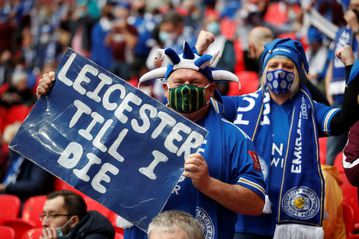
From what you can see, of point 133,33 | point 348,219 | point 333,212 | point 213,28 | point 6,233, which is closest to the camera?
point 333,212

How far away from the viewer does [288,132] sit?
472cm

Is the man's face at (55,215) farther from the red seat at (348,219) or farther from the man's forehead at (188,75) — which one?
the red seat at (348,219)

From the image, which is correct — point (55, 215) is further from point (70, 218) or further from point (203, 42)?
point (203, 42)

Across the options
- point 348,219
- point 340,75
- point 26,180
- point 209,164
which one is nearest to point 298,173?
point 348,219

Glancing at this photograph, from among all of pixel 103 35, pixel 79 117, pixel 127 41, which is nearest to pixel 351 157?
pixel 79 117

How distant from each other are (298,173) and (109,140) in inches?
49.9

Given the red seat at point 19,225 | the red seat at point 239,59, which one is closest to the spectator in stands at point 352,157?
the red seat at point 19,225

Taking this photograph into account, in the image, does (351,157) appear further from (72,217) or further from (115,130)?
(72,217)

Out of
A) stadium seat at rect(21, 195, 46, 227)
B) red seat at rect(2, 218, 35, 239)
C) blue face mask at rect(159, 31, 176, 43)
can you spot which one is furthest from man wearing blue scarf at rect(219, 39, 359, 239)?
blue face mask at rect(159, 31, 176, 43)

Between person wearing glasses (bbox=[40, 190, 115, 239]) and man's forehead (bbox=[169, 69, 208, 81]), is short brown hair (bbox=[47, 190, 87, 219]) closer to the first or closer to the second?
person wearing glasses (bbox=[40, 190, 115, 239])

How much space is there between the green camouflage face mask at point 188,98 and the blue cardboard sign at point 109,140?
2.3 inches

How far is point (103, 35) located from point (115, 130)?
33.1ft

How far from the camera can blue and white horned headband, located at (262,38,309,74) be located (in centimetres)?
485

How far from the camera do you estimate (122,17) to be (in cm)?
1336
